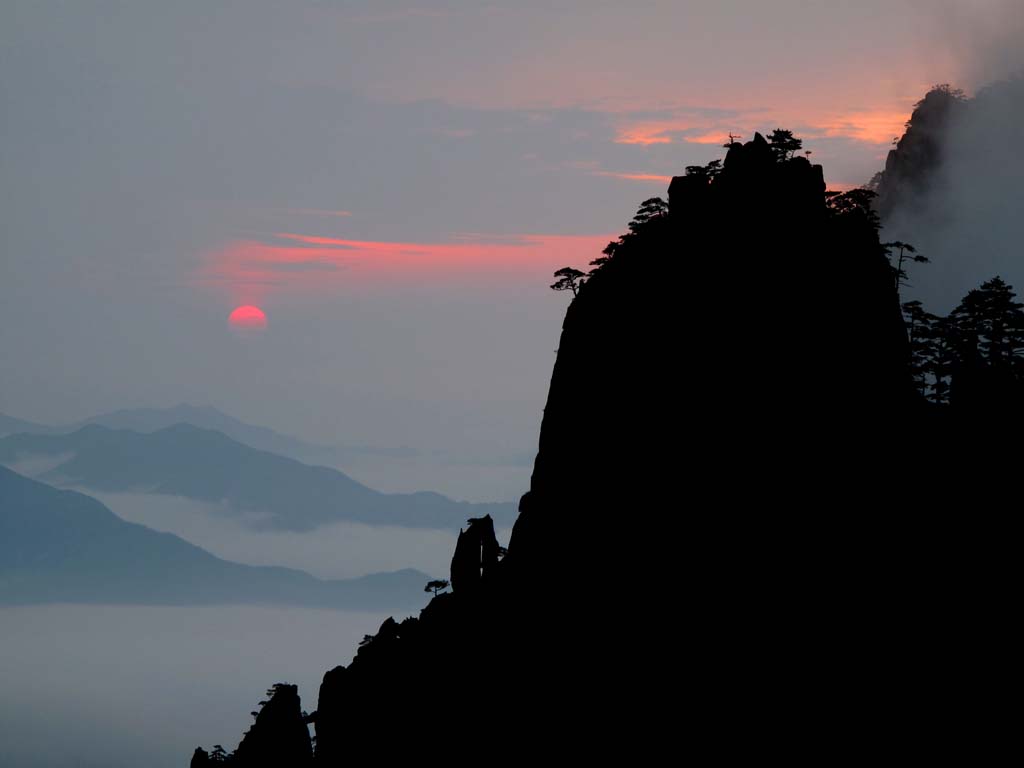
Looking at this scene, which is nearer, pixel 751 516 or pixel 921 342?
pixel 751 516

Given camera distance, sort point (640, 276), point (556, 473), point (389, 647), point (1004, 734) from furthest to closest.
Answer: point (389, 647)
point (556, 473)
point (640, 276)
point (1004, 734)

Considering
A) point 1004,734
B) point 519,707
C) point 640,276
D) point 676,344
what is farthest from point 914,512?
point 519,707

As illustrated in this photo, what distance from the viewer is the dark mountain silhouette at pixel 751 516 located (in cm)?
6638

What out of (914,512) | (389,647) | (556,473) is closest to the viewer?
(914,512)

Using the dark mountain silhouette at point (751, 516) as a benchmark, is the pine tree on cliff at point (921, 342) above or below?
above

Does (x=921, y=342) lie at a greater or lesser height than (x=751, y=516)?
greater

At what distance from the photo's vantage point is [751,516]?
70.1m

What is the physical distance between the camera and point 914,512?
223ft

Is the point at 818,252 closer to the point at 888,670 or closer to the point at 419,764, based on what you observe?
the point at 888,670

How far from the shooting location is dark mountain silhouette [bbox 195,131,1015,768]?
66375mm

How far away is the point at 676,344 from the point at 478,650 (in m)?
26.4

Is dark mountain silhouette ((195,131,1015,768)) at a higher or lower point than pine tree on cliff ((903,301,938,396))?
lower

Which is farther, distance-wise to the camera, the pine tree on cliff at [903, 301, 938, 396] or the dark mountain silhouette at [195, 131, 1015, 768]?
the pine tree on cliff at [903, 301, 938, 396]

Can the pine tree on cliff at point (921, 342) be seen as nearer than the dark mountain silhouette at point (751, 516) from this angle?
No
